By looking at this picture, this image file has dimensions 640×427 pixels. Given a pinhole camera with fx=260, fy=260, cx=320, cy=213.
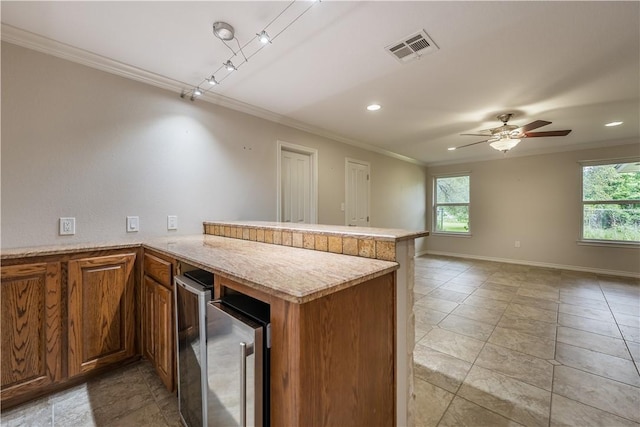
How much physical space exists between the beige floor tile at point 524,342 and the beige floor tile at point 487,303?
62 cm

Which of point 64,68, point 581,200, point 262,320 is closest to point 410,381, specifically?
point 262,320

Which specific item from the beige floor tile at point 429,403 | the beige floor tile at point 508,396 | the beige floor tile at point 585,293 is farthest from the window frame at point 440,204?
the beige floor tile at point 429,403

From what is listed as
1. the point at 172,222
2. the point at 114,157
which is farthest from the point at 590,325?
the point at 114,157

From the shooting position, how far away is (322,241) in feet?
5.10

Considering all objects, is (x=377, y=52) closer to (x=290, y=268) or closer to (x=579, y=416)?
(x=290, y=268)

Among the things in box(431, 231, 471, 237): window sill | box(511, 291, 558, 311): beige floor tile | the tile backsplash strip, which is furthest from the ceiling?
box(431, 231, 471, 237): window sill

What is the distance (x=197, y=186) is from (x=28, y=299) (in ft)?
4.82

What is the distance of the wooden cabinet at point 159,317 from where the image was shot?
1.59 metres

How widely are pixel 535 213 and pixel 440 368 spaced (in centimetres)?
503

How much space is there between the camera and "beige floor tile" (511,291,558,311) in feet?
10.3

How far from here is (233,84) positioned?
2.57 metres

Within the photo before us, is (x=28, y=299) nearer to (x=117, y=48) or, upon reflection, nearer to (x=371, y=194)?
(x=117, y=48)

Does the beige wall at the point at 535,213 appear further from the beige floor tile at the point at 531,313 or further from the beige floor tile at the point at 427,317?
the beige floor tile at the point at 427,317

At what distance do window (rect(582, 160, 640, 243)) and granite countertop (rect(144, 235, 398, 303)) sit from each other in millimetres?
5942
